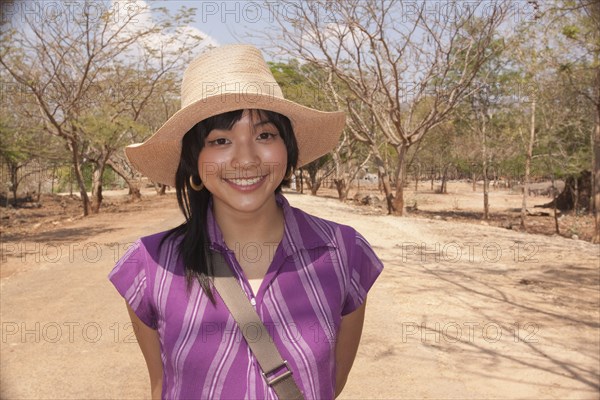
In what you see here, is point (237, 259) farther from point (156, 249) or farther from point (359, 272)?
point (359, 272)

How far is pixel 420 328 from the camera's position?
5.48 metres

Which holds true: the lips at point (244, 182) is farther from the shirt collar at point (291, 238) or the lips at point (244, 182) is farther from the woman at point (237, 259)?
the shirt collar at point (291, 238)

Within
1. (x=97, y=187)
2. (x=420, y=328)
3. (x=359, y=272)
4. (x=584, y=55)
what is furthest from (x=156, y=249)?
(x=97, y=187)

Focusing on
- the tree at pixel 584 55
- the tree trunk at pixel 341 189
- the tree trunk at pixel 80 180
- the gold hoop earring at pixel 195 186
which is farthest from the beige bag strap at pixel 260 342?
the tree trunk at pixel 341 189

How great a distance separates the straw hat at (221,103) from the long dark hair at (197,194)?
3 centimetres

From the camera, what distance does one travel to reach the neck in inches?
72.8

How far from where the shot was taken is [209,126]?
1.81 metres

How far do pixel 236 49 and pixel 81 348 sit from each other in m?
4.03

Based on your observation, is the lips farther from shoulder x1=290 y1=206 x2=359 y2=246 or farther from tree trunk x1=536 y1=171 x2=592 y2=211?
tree trunk x1=536 y1=171 x2=592 y2=211

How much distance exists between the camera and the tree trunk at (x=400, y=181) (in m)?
17.9

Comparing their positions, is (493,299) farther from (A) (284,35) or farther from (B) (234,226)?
(A) (284,35)

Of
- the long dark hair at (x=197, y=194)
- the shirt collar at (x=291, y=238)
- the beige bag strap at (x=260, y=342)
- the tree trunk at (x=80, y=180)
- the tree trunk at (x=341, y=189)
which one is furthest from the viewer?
the tree trunk at (x=341, y=189)

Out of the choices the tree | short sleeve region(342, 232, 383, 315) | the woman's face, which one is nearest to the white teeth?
the woman's face

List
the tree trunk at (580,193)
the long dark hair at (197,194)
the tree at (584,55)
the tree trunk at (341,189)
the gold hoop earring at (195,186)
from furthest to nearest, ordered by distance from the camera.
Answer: the tree trunk at (341,189) < the tree trunk at (580,193) < the tree at (584,55) < the gold hoop earring at (195,186) < the long dark hair at (197,194)
